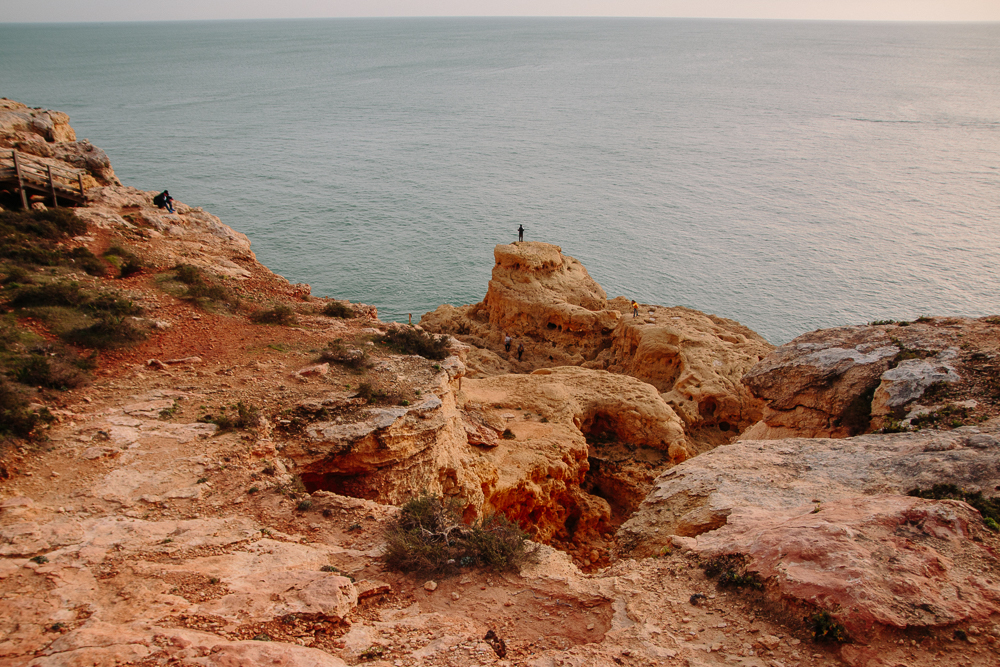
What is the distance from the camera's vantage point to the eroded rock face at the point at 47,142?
24.1 m

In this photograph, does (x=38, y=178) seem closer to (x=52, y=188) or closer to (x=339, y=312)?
(x=52, y=188)

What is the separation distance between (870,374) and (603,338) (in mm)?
16403

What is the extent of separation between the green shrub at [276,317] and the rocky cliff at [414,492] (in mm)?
47

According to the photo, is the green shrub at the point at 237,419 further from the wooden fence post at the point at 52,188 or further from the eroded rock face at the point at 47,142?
the eroded rock face at the point at 47,142

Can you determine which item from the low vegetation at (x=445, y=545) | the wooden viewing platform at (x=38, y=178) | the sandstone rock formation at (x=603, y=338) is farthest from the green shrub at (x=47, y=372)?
the sandstone rock formation at (x=603, y=338)

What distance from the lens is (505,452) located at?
1636 cm

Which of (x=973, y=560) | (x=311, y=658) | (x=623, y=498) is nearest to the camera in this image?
(x=311, y=658)

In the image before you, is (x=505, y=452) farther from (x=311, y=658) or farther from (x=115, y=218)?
(x=115, y=218)

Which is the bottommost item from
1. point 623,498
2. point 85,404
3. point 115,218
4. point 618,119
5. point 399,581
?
point 623,498

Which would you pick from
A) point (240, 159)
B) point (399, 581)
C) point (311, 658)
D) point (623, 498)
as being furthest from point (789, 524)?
point (240, 159)

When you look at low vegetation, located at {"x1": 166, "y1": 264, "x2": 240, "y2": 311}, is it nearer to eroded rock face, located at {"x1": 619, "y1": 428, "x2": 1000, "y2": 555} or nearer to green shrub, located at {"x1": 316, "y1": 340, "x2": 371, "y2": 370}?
green shrub, located at {"x1": 316, "y1": 340, "x2": 371, "y2": 370}

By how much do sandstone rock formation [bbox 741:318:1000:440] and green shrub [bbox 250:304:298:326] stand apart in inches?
508

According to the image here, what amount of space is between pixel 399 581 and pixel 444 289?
34.6m

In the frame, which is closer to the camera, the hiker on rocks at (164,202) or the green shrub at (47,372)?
the green shrub at (47,372)
